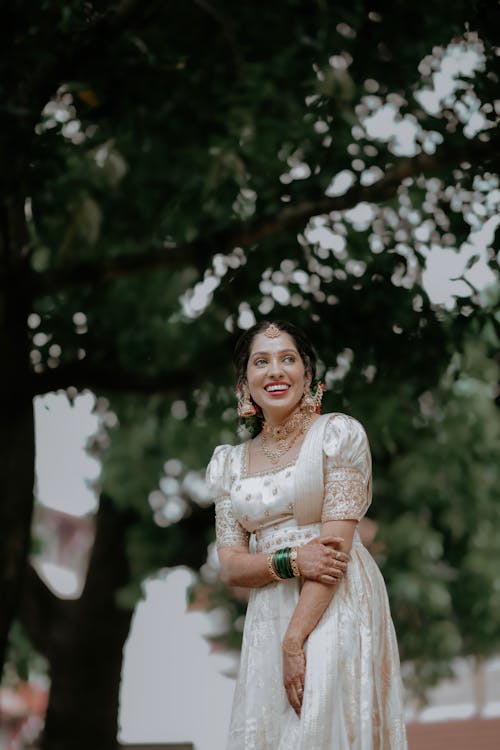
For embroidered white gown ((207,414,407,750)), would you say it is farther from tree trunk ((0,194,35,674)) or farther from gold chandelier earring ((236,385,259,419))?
tree trunk ((0,194,35,674))

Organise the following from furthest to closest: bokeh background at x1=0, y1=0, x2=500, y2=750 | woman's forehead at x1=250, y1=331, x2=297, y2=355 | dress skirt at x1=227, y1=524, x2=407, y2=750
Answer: bokeh background at x1=0, y1=0, x2=500, y2=750, woman's forehead at x1=250, y1=331, x2=297, y2=355, dress skirt at x1=227, y1=524, x2=407, y2=750

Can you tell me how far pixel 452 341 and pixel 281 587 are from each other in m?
4.26

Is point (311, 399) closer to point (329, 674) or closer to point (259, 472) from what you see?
point (259, 472)

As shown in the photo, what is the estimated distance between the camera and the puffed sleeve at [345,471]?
11.6ft

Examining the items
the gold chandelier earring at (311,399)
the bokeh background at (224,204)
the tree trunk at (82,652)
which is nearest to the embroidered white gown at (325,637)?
the gold chandelier earring at (311,399)

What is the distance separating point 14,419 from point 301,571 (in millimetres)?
4753

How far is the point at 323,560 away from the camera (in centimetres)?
347

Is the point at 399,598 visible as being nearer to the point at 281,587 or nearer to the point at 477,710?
the point at 477,710

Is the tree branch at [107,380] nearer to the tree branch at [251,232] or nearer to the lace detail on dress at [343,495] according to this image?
the tree branch at [251,232]

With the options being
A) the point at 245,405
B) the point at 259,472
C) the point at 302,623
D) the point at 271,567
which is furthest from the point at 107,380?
the point at 302,623

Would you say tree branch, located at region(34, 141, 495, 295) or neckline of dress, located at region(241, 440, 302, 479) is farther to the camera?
tree branch, located at region(34, 141, 495, 295)

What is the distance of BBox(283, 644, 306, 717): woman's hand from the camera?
3.48m

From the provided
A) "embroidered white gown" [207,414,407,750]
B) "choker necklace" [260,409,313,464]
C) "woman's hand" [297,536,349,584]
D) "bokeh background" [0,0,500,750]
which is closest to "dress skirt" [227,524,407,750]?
"embroidered white gown" [207,414,407,750]

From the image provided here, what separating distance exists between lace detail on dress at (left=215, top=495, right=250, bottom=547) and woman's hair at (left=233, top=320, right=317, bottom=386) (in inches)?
15.0
